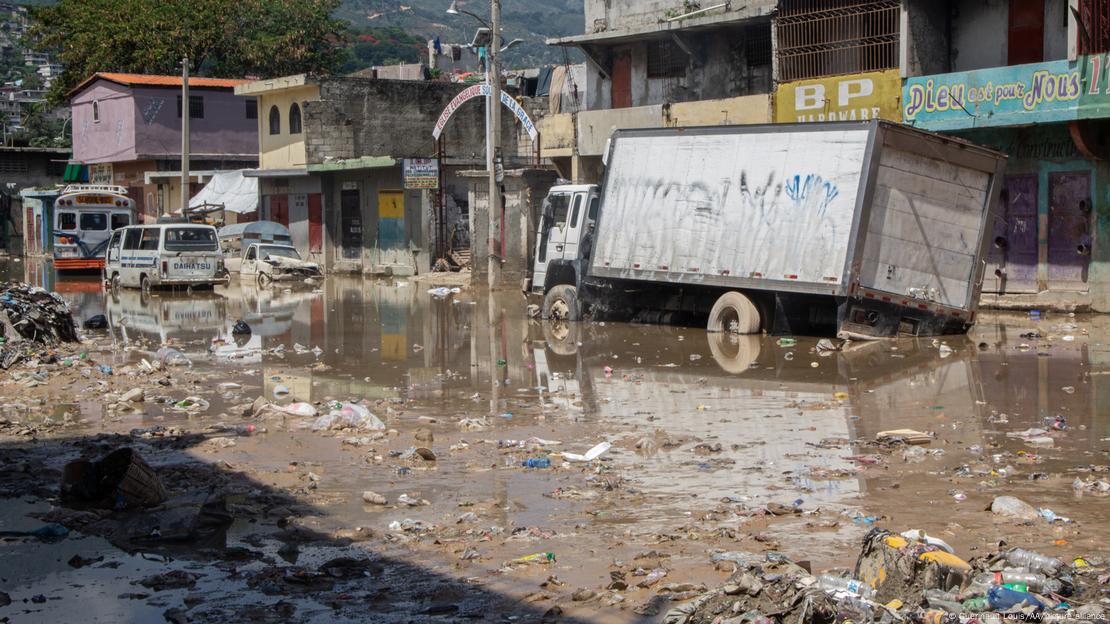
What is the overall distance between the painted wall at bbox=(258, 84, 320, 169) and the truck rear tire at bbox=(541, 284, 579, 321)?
23.4m

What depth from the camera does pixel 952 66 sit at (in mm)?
24453

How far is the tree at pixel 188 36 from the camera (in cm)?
5900

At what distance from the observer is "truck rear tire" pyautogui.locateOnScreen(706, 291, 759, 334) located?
18.6 meters

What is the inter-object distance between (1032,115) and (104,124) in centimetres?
4552

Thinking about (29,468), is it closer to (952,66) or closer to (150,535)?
(150,535)

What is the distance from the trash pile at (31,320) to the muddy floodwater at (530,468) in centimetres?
111

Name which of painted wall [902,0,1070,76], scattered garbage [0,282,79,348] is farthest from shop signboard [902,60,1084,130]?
scattered garbage [0,282,79,348]

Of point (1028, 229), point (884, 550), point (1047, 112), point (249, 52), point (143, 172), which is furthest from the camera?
point (249, 52)

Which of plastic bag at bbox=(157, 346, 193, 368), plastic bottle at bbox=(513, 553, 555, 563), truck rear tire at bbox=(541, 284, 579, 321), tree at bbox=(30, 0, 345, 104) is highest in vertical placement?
tree at bbox=(30, 0, 345, 104)

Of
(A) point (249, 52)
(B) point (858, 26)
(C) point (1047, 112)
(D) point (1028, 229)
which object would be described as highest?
(A) point (249, 52)

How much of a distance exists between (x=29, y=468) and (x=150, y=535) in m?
2.58

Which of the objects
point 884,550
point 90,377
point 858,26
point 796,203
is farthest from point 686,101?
point 884,550

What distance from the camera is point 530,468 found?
948 cm

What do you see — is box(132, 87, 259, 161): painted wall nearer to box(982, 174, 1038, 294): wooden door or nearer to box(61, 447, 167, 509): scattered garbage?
box(982, 174, 1038, 294): wooden door
